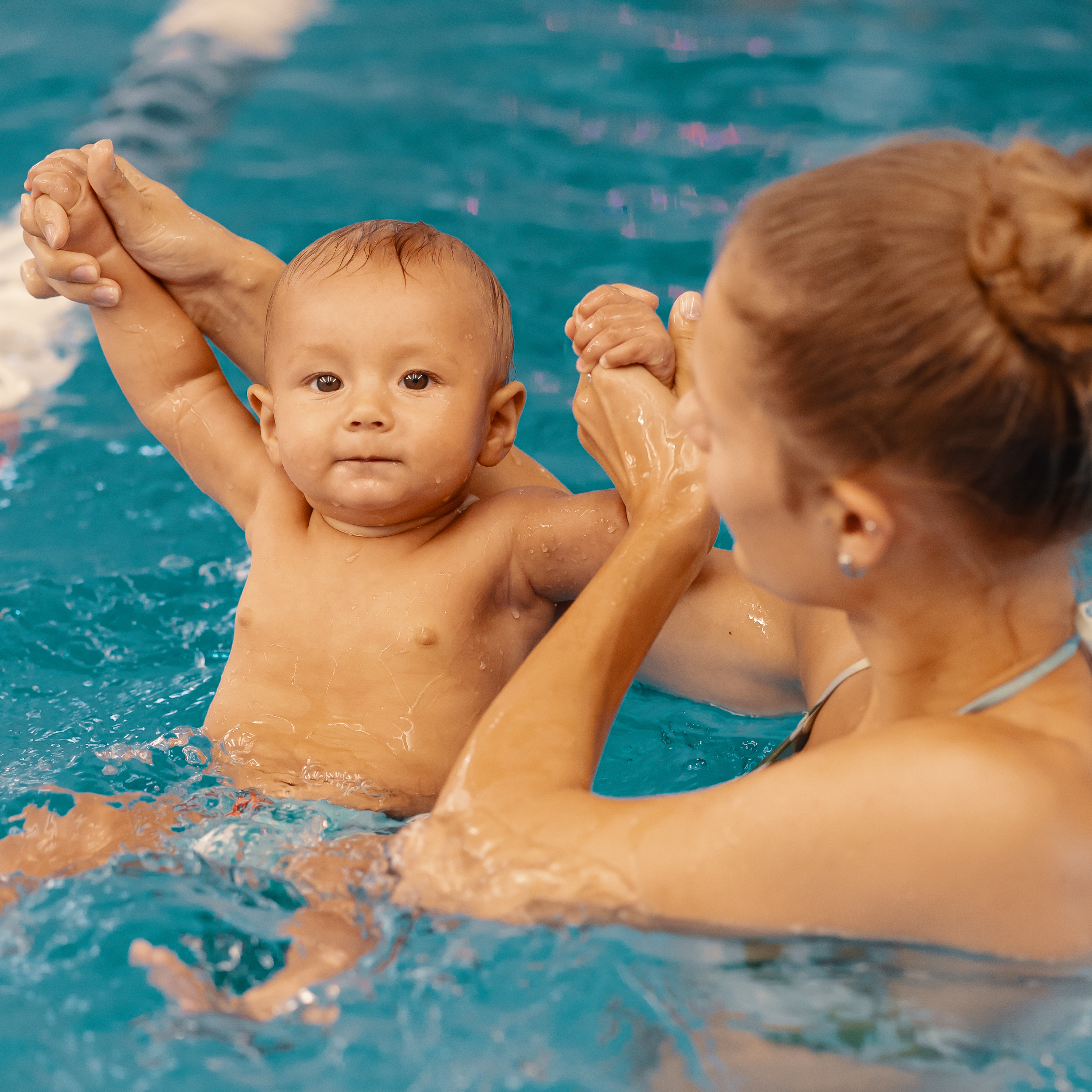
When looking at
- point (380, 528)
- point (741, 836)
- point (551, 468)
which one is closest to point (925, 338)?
point (741, 836)

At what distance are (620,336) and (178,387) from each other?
0.99 m

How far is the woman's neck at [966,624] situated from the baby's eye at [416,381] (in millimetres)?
1000

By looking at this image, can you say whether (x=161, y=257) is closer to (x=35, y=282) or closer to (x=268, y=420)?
(x=35, y=282)

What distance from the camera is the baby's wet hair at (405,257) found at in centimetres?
238

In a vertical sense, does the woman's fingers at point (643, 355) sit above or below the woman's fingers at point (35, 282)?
below

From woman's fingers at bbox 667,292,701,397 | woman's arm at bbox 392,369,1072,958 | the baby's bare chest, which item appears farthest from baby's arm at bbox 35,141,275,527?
woman's arm at bbox 392,369,1072,958

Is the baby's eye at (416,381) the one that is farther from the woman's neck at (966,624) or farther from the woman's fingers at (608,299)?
the woman's neck at (966,624)

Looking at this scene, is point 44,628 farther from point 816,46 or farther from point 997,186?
point 816,46

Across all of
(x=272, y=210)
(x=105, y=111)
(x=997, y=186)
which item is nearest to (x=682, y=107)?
(x=272, y=210)

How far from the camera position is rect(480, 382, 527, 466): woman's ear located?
2.49 m

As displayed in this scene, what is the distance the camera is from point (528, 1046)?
182cm

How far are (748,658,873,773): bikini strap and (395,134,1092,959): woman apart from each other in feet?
0.99

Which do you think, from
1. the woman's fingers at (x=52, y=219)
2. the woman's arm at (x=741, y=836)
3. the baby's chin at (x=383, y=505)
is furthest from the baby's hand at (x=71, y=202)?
the woman's arm at (x=741, y=836)

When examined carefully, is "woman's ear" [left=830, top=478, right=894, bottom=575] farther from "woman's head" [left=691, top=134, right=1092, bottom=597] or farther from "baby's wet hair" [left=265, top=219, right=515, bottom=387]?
"baby's wet hair" [left=265, top=219, right=515, bottom=387]
